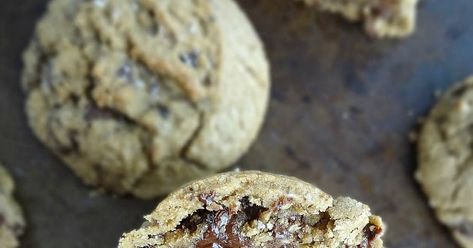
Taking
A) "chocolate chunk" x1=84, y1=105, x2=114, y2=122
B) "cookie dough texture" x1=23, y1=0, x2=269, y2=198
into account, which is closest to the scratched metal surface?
"cookie dough texture" x1=23, y1=0, x2=269, y2=198

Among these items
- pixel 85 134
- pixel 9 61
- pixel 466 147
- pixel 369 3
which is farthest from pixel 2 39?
pixel 466 147

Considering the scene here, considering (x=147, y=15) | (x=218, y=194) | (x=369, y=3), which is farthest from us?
(x=369, y=3)

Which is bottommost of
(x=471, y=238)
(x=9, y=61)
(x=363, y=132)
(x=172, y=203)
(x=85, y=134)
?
(x=172, y=203)

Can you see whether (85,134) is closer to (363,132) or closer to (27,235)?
(27,235)

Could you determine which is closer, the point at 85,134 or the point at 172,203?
the point at 172,203

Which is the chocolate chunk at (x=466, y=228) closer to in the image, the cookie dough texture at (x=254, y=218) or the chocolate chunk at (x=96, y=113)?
the cookie dough texture at (x=254, y=218)

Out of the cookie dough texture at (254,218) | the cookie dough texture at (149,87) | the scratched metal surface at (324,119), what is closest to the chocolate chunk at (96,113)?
the cookie dough texture at (149,87)

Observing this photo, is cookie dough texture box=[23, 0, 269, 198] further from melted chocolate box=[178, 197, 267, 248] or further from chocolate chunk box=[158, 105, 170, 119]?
melted chocolate box=[178, 197, 267, 248]
